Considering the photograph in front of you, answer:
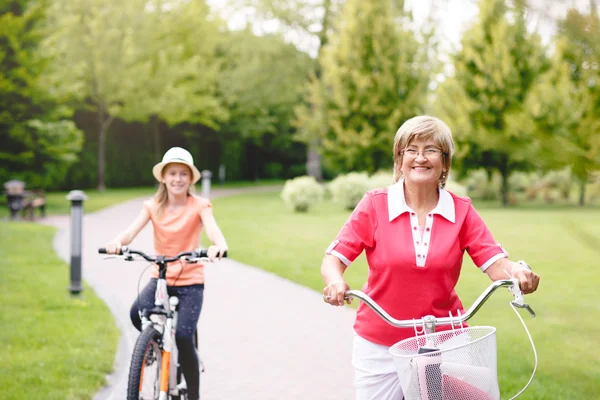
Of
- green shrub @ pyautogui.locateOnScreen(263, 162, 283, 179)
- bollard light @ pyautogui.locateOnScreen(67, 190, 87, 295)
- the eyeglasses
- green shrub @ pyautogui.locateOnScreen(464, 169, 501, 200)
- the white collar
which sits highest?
the eyeglasses

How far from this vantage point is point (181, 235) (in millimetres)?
4422

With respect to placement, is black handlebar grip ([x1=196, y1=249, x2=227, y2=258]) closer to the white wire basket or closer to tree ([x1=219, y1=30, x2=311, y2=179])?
the white wire basket

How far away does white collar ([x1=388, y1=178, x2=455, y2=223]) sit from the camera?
2795 mm

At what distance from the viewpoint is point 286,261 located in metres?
11.9

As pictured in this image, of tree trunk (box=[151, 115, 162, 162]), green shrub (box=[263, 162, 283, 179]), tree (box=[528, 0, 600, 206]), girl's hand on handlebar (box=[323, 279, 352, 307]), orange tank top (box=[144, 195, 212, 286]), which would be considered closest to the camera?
tree (box=[528, 0, 600, 206])

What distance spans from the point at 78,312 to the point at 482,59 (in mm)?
20470

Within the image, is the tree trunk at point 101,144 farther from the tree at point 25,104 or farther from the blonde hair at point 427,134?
the blonde hair at point 427,134

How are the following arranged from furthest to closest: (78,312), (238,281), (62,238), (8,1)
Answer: (8,1) < (62,238) < (238,281) < (78,312)

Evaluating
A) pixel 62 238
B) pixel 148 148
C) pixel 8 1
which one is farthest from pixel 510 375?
pixel 148 148

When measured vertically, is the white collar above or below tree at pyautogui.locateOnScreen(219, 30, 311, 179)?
below

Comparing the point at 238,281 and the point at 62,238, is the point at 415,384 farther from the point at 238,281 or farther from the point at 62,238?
the point at 62,238

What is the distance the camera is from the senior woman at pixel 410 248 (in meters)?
2.75

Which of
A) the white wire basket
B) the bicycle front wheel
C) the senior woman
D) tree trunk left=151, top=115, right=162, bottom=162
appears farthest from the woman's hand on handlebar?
tree trunk left=151, top=115, right=162, bottom=162

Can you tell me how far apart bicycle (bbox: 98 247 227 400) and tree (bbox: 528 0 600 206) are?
2040mm
